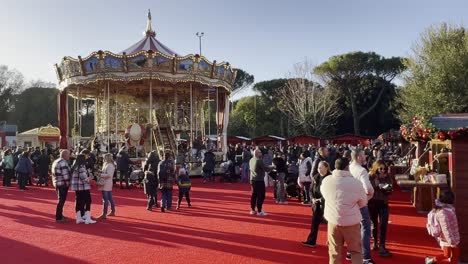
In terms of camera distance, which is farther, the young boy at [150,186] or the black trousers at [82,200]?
the young boy at [150,186]

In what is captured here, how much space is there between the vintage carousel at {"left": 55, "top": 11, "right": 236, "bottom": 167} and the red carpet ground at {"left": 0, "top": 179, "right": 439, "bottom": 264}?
9460mm

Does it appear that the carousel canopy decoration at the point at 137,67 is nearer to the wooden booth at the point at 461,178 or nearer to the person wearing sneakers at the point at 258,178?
the person wearing sneakers at the point at 258,178

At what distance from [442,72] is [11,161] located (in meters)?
22.7

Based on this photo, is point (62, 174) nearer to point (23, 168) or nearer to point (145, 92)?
point (23, 168)

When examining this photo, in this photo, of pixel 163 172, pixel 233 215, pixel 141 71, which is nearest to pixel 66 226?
pixel 163 172

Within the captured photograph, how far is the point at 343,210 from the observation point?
4.51 m

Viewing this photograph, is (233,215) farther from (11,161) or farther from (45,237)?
(11,161)

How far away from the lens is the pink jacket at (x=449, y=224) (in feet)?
18.0

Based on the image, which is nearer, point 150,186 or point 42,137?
point 150,186

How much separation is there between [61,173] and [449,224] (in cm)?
702

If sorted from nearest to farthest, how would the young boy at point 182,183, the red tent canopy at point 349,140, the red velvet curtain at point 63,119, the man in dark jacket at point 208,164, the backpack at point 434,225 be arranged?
the backpack at point 434,225, the young boy at point 182,183, the man in dark jacket at point 208,164, the red velvet curtain at point 63,119, the red tent canopy at point 349,140

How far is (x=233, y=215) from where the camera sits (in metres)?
9.54

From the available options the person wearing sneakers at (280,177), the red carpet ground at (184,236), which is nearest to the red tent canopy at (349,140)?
the red carpet ground at (184,236)

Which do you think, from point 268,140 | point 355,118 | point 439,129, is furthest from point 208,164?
point 355,118
